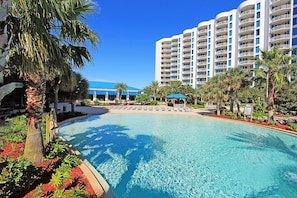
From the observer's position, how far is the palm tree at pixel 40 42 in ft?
10.9

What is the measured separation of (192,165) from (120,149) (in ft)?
12.3

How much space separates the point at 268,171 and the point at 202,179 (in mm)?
3141

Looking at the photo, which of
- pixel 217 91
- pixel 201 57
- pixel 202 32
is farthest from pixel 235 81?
pixel 202 32

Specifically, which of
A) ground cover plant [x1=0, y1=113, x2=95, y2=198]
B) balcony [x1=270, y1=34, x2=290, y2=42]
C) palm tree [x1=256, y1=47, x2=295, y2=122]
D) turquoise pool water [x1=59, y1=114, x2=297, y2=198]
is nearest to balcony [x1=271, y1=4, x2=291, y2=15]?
balcony [x1=270, y1=34, x2=290, y2=42]

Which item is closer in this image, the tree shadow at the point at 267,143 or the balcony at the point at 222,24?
the tree shadow at the point at 267,143

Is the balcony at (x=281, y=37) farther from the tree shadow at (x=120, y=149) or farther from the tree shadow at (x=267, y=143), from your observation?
the tree shadow at (x=120, y=149)

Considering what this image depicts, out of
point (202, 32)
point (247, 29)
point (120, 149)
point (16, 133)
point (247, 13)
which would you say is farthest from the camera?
point (202, 32)

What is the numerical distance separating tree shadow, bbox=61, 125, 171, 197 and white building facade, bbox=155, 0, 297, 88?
5003cm

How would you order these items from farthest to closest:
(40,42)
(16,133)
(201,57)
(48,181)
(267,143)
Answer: (201,57) → (267,143) → (16,133) → (48,181) → (40,42)

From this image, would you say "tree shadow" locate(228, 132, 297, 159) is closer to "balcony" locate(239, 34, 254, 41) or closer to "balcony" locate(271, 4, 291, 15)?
"balcony" locate(271, 4, 291, 15)

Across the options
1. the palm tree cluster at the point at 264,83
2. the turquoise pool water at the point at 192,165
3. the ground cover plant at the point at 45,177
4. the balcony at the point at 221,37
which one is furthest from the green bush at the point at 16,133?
the balcony at the point at 221,37

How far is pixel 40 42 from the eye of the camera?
341cm

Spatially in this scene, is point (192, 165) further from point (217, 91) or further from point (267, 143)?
point (217, 91)

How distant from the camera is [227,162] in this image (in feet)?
27.8
